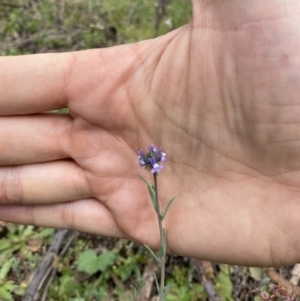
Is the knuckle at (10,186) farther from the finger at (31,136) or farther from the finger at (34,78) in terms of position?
the finger at (34,78)

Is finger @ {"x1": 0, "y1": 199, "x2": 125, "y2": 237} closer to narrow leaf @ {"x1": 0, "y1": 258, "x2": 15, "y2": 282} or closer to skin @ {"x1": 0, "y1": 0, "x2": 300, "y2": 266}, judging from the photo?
skin @ {"x1": 0, "y1": 0, "x2": 300, "y2": 266}

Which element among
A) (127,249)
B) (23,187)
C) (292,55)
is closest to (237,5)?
(292,55)

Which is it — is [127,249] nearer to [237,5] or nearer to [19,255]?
[19,255]

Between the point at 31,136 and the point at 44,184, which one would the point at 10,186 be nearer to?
the point at 44,184

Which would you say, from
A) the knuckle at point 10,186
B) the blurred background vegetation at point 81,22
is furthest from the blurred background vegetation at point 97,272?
the blurred background vegetation at point 81,22

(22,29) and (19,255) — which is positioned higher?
(22,29)

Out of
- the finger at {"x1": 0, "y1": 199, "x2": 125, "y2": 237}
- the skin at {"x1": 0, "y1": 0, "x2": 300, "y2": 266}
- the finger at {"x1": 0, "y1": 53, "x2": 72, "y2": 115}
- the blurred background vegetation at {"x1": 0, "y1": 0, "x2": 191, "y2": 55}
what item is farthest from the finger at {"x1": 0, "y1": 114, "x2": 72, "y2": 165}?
the blurred background vegetation at {"x1": 0, "y1": 0, "x2": 191, "y2": 55}
